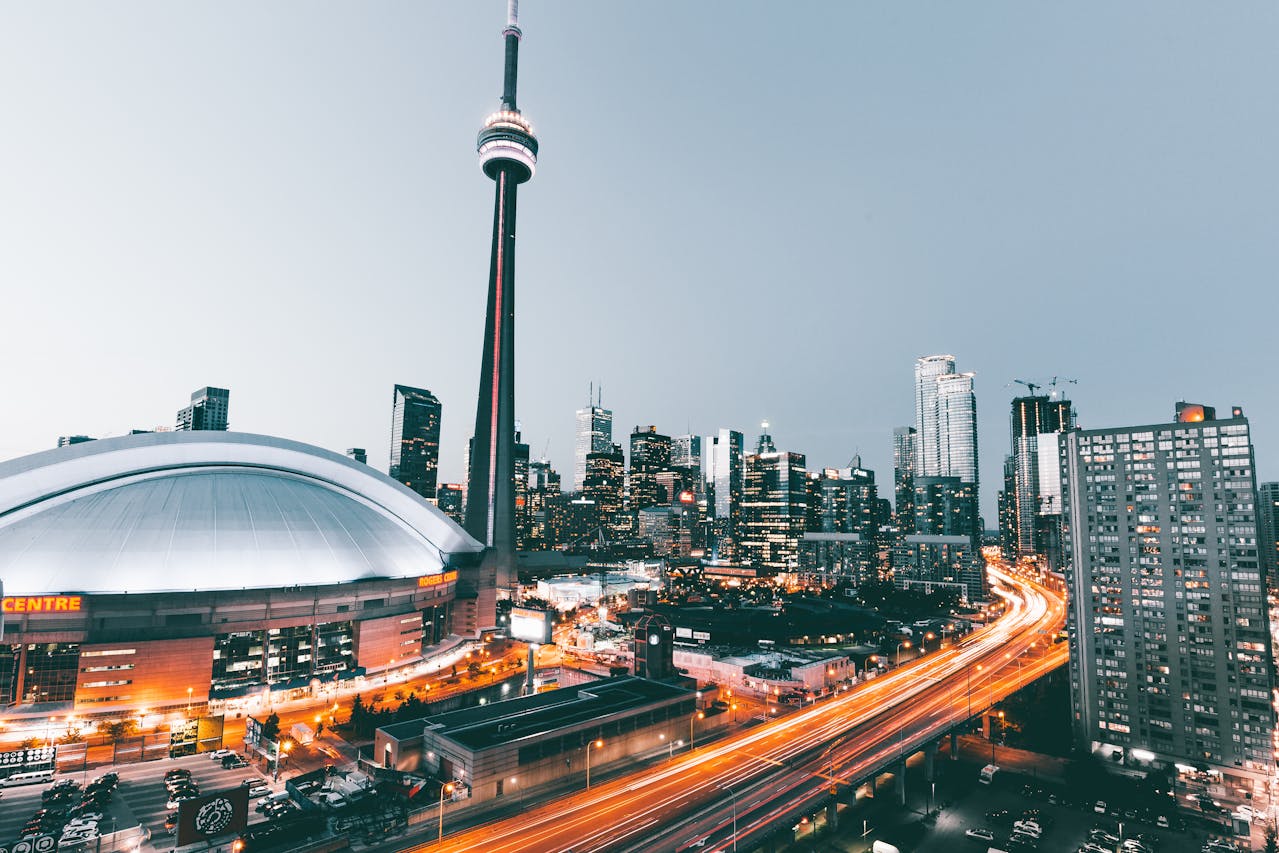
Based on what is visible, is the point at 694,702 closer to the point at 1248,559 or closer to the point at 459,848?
the point at 459,848

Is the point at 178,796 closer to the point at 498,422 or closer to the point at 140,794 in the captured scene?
the point at 140,794

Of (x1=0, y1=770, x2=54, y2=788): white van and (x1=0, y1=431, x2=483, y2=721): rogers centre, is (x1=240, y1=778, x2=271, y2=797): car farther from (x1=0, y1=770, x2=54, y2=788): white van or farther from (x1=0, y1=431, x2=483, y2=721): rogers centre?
(x1=0, y1=431, x2=483, y2=721): rogers centre

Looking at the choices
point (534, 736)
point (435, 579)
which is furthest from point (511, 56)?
point (534, 736)

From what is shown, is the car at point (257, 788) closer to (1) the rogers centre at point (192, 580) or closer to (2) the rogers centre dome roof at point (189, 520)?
(1) the rogers centre at point (192, 580)

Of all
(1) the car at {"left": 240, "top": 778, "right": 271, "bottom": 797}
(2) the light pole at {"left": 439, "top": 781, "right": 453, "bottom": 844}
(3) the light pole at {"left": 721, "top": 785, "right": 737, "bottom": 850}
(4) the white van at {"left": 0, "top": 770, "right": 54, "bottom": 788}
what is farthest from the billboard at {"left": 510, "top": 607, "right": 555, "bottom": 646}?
(4) the white van at {"left": 0, "top": 770, "right": 54, "bottom": 788}

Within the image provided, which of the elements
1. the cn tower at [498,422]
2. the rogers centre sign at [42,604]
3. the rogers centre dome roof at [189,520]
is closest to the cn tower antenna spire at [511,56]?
the cn tower at [498,422]

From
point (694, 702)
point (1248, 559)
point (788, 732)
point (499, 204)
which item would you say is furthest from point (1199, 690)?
point (499, 204)
